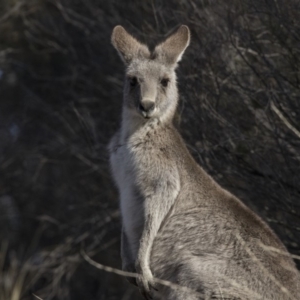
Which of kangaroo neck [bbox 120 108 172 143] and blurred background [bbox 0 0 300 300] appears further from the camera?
blurred background [bbox 0 0 300 300]

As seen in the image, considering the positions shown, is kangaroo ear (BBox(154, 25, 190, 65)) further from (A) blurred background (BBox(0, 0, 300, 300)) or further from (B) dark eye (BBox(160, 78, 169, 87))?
(A) blurred background (BBox(0, 0, 300, 300))

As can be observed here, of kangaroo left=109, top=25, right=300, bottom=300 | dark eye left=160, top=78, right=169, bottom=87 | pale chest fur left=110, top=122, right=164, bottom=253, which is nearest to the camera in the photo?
kangaroo left=109, top=25, right=300, bottom=300

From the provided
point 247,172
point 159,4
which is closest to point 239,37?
point 247,172

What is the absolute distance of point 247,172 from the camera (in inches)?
347

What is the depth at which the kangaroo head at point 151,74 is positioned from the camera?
22.2 feet

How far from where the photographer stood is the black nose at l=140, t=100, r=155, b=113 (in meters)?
6.65

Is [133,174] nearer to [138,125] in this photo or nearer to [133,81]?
[138,125]

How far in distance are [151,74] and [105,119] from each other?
18.3 feet

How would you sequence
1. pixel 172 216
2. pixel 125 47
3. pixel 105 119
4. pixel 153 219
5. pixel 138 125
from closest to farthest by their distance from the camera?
pixel 153 219 < pixel 172 216 < pixel 138 125 < pixel 125 47 < pixel 105 119

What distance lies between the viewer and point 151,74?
691cm

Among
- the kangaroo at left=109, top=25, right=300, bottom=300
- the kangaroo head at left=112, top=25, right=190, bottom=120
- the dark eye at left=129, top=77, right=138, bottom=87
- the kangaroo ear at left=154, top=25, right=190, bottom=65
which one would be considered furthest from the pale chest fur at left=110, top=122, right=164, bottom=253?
the kangaroo ear at left=154, top=25, right=190, bottom=65

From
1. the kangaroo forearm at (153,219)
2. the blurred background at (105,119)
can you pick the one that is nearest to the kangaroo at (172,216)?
the kangaroo forearm at (153,219)

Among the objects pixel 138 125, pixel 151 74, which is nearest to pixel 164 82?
pixel 151 74

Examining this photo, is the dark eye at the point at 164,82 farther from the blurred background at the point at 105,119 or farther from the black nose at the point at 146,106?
the blurred background at the point at 105,119
